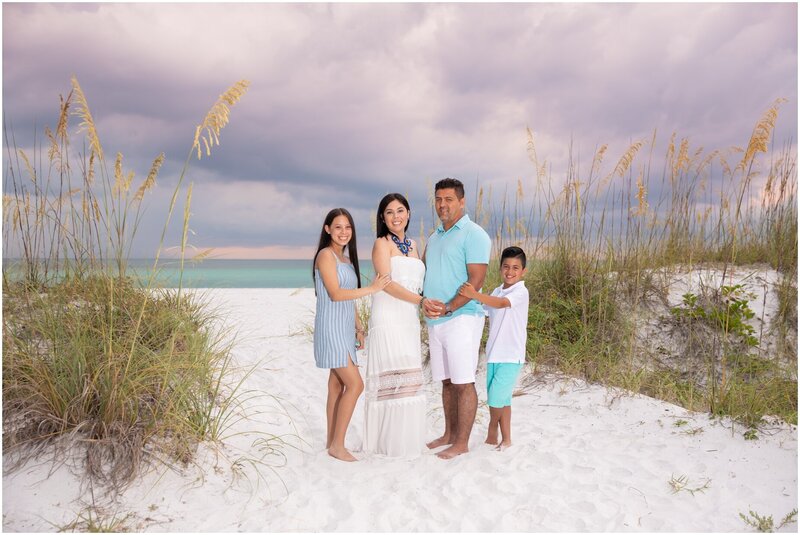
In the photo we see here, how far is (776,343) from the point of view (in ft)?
23.4

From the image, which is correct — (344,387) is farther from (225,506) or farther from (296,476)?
(225,506)

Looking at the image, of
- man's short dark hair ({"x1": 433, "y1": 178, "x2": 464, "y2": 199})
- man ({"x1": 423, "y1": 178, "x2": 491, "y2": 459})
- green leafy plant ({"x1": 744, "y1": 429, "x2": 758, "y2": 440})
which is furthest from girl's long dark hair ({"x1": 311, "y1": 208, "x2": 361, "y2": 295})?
green leafy plant ({"x1": 744, "y1": 429, "x2": 758, "y2": 440})

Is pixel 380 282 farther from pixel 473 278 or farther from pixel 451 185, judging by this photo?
pixel 451 185

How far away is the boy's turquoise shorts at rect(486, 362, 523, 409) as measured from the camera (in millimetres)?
4020

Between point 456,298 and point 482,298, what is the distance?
7.0 inches

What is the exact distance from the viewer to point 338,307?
156 inches

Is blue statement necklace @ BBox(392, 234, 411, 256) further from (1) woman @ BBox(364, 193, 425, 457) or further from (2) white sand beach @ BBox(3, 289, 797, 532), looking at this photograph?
(2) white sand beach @ BBox(3, 289, 797, 532)

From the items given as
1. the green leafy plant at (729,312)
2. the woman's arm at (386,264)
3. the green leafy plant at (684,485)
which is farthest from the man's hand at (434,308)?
the green leafy plant at (729,312)

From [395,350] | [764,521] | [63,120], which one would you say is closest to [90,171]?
[63,120]

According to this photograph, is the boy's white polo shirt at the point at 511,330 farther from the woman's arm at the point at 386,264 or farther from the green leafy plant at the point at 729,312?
the green leafy plant at the point at 729,312

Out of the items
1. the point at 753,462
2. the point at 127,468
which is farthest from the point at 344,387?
the point at 753,462

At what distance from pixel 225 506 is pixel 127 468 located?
0.65 meters

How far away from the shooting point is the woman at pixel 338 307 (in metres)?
3.88

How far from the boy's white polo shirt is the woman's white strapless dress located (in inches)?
22.3
